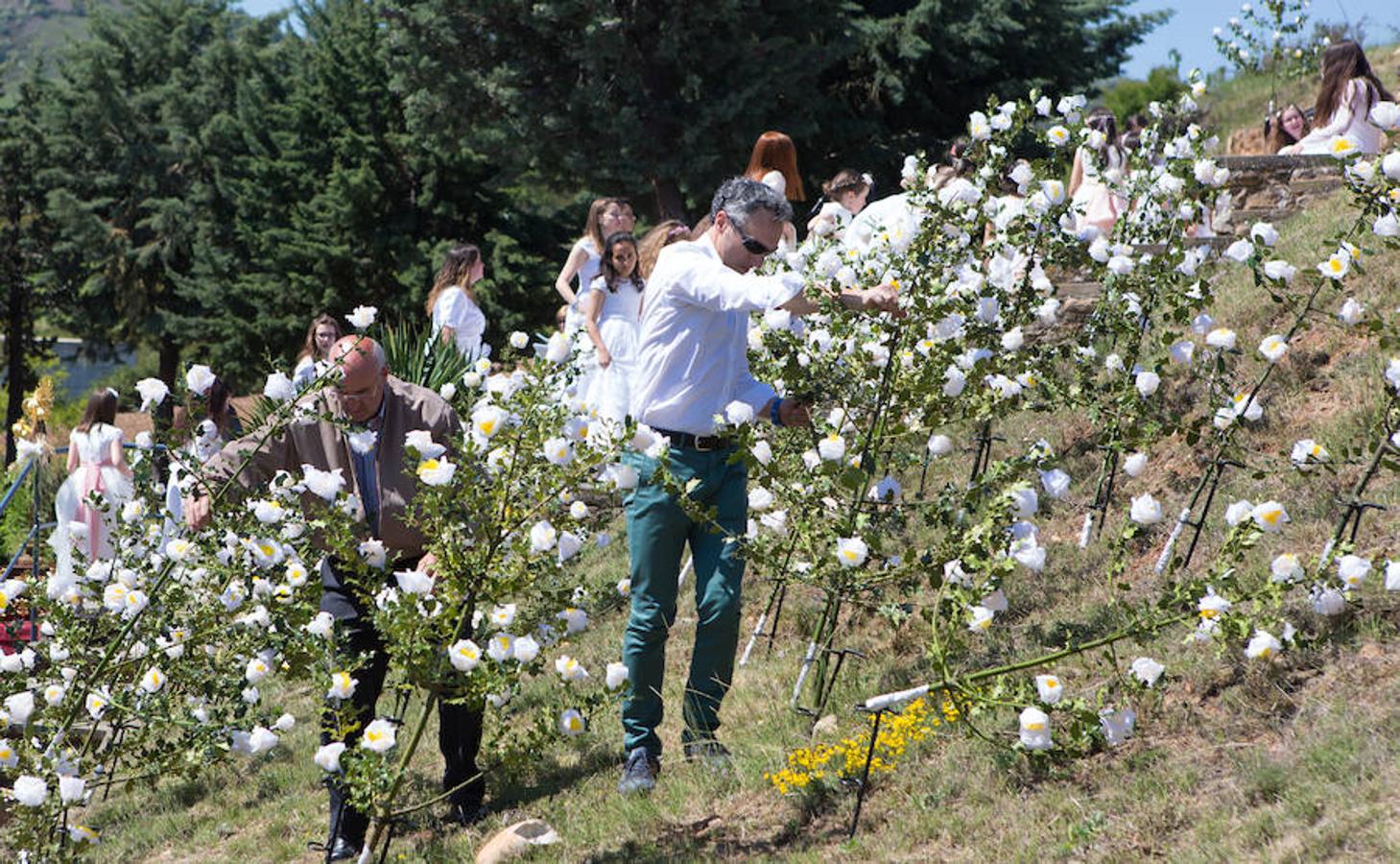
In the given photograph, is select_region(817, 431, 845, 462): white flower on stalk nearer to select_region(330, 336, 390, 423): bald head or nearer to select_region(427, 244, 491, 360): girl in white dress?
select_region(330, 336, 390, 423): bald head

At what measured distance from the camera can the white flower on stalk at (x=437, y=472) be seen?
3.71 m

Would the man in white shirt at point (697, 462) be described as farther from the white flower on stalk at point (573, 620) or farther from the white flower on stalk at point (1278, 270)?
the white flower on stalk at point (1278, 270)

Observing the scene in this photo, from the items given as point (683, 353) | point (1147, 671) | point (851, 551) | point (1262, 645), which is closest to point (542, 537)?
point (851, 551)

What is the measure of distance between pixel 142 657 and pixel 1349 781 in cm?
363

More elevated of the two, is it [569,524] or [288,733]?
[569,524]

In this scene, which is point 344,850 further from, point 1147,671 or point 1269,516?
point 1269,516

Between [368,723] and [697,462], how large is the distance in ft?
5.01

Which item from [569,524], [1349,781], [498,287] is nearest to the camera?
[1349,781]

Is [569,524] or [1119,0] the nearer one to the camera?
[569,524]

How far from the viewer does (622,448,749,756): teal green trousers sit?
450cm

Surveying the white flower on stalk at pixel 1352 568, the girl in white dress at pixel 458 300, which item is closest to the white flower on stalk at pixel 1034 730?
the white flower on stalk at pixel 1352 568

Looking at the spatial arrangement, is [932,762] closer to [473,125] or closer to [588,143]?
[588,143]

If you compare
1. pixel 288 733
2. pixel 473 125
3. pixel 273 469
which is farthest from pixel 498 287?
pixel 273 469

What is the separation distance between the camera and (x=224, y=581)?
14.8 feet
